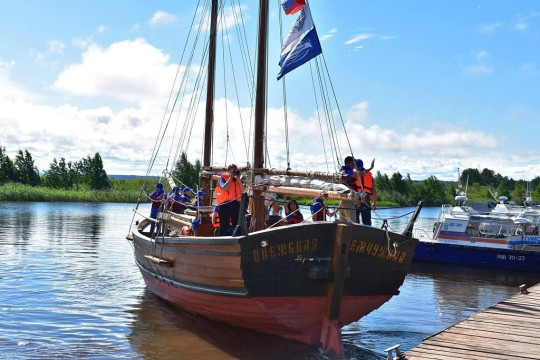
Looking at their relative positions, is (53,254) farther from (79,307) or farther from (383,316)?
(383,316)

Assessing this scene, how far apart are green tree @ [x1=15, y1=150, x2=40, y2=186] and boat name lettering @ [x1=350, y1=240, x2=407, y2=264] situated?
3484 inches

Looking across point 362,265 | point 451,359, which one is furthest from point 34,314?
point 451,359

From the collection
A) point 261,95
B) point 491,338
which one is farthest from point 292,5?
point 491,338

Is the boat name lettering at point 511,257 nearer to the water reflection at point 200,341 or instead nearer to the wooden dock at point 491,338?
the wooden dock at point 491,338

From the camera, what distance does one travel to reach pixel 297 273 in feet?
38.7

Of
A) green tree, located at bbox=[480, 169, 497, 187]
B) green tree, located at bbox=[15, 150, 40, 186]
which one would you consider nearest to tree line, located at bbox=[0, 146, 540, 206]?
green tree, located at bbox=[15, 150, 40, 186]

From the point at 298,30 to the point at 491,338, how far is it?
301 inches

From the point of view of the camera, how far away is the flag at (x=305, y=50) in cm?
1367

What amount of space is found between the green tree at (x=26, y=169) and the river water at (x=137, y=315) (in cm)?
6957

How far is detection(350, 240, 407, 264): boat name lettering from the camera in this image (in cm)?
1198

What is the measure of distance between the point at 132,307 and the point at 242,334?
455cm

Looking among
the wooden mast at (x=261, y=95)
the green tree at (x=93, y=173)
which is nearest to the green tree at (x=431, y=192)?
the green tree at (x=93, y=173)

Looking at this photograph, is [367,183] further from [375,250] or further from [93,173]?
[93,173]

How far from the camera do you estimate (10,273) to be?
21.2 metres
